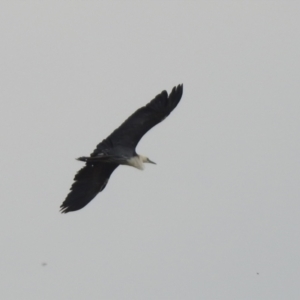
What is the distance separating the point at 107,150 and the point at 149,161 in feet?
5.40

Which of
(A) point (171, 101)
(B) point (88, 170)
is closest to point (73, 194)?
(B) point (88, 170)

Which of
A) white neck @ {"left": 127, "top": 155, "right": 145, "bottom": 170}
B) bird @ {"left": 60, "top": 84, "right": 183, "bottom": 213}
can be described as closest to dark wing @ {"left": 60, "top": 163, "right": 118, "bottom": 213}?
bird @ {"left": 60, "top": 84, "right": 183, "bottom": 213}

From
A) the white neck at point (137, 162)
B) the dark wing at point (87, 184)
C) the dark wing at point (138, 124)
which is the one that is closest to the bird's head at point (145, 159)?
the white neck at point (137, 162)

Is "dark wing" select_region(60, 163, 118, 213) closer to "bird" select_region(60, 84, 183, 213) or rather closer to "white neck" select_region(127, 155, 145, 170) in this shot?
"bird" select_region(60, 84, 183, 213)

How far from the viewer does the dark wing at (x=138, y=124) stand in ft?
107

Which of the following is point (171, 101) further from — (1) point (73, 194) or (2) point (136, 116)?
(1) point (73, 194)

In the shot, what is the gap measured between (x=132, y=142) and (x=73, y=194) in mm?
1890

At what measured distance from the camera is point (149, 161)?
33812 millimetres

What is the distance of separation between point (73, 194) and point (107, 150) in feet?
4.55

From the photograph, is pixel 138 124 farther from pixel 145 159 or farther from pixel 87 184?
pixel 87 184

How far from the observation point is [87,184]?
33.0 m

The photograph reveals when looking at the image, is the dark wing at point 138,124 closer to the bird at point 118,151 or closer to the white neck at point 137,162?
the bird at point 118,151

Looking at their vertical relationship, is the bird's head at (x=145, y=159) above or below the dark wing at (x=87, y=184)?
above

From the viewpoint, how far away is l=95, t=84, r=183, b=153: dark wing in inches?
1281
